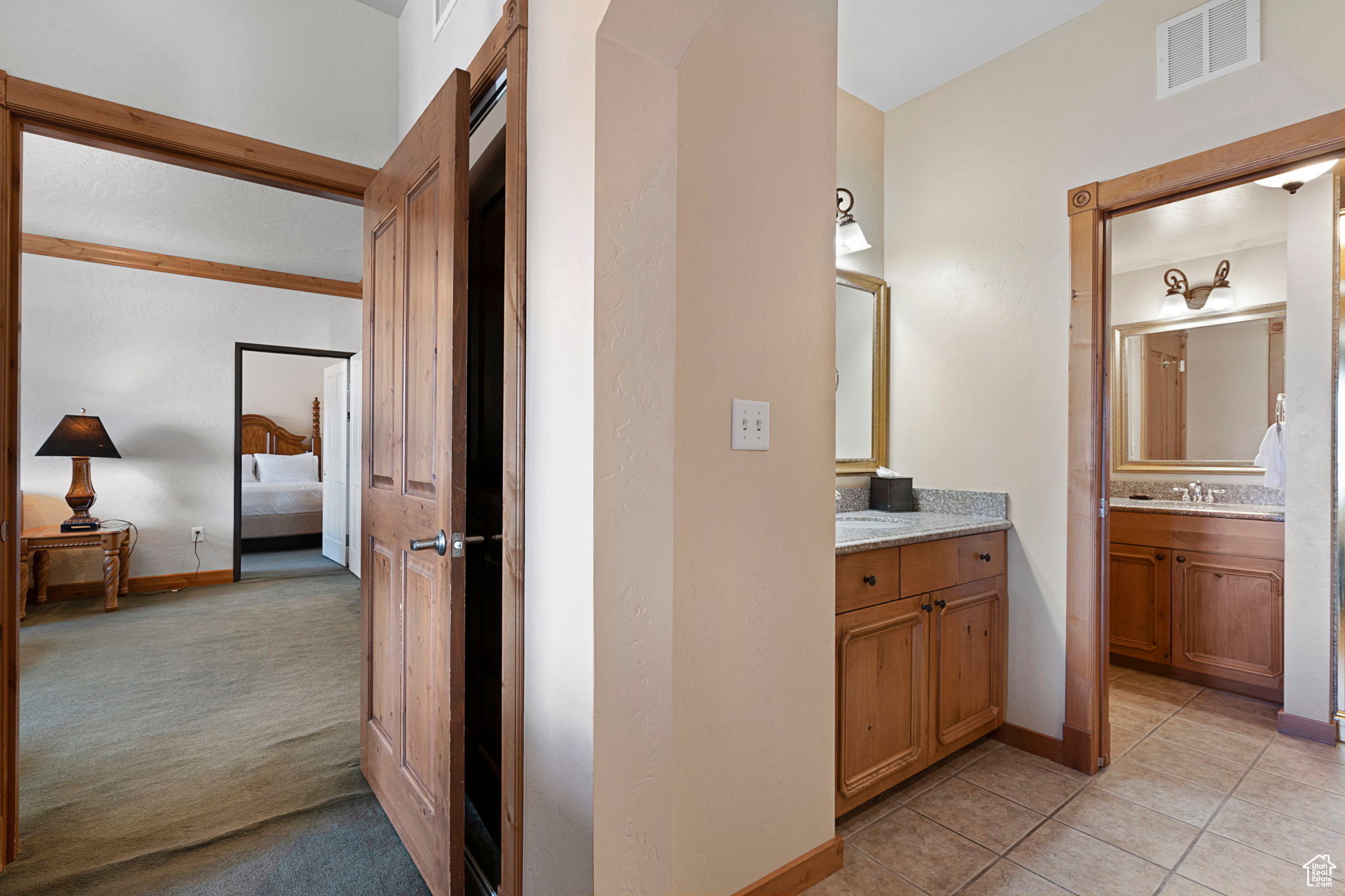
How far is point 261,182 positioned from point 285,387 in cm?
663

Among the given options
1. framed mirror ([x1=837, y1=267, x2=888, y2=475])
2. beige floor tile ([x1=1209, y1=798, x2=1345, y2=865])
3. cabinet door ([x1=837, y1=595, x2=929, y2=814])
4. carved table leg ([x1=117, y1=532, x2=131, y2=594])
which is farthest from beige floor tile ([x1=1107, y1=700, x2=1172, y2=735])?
carved table leg ([x1=117, y1=532, x2=131, y2=594])

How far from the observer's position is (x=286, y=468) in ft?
23.7

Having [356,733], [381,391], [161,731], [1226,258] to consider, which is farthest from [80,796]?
[1226,258]

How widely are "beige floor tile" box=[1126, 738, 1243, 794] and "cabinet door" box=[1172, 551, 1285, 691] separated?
73cm

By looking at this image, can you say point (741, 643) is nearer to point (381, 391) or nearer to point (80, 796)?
point (381, 391)

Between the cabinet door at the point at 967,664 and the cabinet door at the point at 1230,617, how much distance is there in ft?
4.72

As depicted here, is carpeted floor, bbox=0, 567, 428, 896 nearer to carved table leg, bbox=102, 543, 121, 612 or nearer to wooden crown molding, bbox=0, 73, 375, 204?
carved table leg, bbox=102, 543, 121, 612

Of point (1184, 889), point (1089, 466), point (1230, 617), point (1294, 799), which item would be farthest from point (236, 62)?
point (1230, 617)

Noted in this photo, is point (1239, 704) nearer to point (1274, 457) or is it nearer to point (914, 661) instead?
point (1274, 457)

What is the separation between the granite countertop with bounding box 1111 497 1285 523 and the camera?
112 inches

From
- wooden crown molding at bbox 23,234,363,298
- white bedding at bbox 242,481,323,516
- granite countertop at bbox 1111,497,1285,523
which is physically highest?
wooden crown molding at bbox 23,234,363,298

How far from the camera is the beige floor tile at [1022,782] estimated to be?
6.53ft

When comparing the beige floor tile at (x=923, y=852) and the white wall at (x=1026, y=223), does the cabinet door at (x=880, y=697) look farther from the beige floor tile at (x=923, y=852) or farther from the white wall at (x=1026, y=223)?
the white wall at (x=1026, y=223)

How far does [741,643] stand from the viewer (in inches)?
55.4
